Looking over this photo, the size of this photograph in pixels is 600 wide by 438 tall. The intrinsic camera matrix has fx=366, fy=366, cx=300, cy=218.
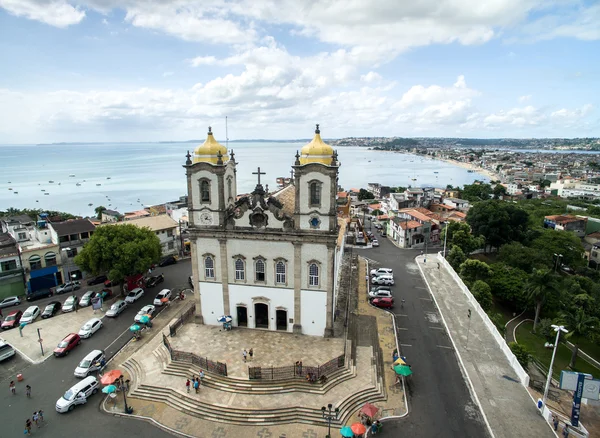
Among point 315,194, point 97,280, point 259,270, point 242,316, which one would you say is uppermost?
point 315,194

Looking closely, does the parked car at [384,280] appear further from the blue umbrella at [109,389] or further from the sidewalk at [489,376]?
the blue umbrella at [109,389]

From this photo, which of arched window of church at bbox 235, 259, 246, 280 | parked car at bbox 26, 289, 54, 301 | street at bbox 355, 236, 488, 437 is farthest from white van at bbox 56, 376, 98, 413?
parked car at bbox 26, 289, 54, 301

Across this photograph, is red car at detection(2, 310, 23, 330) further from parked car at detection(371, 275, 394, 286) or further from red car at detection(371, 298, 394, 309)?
parked car at detection(371, 275, 394, 286)

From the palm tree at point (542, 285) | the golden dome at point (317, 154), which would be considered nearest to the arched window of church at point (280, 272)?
the golden dome at point (317, 154)

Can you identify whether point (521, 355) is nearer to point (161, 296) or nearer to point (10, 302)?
point (161, 296)

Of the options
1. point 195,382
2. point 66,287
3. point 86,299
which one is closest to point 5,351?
point 86,299

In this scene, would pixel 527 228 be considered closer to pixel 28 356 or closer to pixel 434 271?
pixel 434 271
